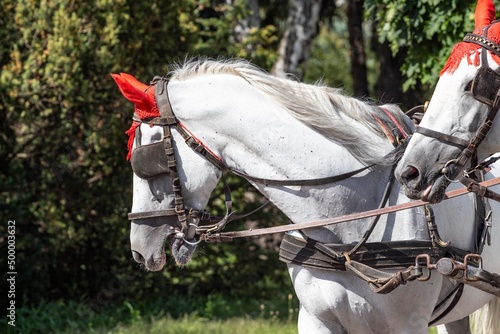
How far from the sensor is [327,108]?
3.78 metres

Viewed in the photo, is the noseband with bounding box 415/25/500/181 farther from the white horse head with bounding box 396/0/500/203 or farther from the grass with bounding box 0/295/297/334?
the grass with bounding box 0/295/297/334

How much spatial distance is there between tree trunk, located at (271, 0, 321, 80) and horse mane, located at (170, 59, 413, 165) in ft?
20.9

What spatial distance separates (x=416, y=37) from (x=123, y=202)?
3181 mm

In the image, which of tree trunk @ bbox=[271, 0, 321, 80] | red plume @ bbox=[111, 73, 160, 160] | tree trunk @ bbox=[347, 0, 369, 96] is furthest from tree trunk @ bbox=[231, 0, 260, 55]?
red plume @ bbox=[111, 73, 160, 160]

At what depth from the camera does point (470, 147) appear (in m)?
3.12

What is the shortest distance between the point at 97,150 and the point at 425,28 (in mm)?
3222

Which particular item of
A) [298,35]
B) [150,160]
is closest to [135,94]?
[150,160]

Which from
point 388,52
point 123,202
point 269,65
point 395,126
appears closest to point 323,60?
point 388,52

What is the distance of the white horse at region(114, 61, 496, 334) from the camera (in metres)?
3.60

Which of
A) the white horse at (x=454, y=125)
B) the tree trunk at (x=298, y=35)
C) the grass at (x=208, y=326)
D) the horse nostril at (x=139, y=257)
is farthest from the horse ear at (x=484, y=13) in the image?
the tree trunk at (x=298, y=35)

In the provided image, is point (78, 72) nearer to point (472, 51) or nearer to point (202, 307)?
point (202, 307)

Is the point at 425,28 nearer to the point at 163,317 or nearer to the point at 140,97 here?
the point at 140,97

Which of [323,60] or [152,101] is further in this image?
[323,60]

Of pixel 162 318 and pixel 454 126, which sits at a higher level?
pixel 454 126
